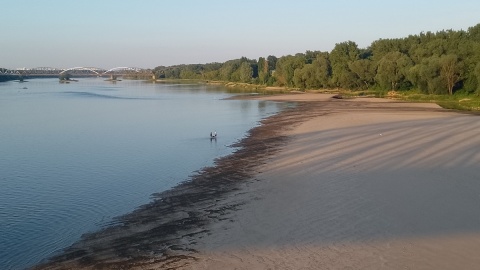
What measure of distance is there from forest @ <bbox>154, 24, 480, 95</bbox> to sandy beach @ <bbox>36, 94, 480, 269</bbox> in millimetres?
33238

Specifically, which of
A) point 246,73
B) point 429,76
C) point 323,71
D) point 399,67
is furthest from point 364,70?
point 246,73

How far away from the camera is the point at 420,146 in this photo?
793 inches

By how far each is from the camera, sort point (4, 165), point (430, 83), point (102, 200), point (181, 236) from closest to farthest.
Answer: point (181, 236)
point (102, 200)
point (4, 165)
point (430, 83)

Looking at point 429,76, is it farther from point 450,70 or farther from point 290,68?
point 290,68

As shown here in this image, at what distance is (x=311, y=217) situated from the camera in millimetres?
10594

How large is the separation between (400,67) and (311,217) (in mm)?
52763

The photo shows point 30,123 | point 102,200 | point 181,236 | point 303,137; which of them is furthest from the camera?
point 30,123

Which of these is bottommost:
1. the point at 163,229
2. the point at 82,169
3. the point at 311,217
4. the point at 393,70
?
the point at 82,169

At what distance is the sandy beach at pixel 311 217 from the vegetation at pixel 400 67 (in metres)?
33.3

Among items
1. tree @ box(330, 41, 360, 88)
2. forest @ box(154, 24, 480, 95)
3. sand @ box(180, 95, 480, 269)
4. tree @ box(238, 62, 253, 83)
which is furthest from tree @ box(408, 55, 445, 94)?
tree @ box(238, 62, 253, 83)

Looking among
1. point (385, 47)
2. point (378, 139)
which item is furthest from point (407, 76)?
point (378, 139)

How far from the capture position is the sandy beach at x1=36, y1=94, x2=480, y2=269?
27.2 ft

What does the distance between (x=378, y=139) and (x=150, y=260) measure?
1662 cm

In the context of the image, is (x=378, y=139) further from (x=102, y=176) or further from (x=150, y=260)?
(x=150, y=260)
